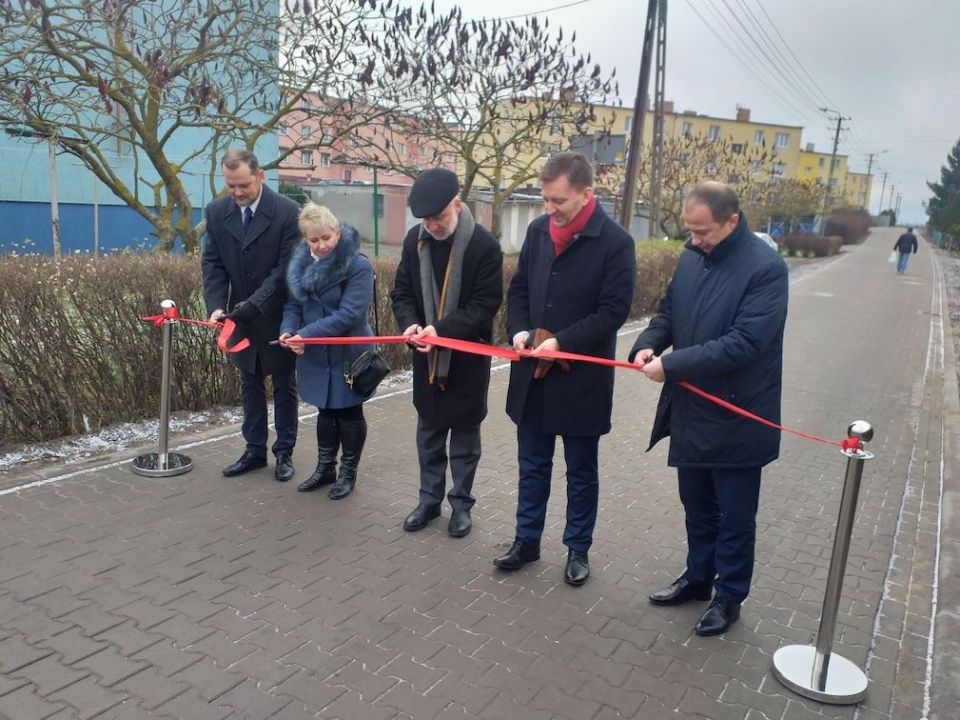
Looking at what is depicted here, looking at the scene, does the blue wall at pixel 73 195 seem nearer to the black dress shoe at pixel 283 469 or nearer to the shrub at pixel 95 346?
the shrub at pixel 95 346

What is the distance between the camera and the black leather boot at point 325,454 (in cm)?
484

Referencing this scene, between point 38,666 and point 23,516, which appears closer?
point 38,666

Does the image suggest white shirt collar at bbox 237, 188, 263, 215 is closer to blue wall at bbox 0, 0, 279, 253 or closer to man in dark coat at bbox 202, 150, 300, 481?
man in dark coat at bbox 202, 150, 300, 481

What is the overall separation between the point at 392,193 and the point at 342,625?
2729cm

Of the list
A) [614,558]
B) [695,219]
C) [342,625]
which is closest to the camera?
[695,219]

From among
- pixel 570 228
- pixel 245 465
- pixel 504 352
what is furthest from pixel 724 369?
pixel 245 465

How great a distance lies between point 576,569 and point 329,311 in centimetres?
205

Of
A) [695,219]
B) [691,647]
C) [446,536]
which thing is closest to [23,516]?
[446,536]

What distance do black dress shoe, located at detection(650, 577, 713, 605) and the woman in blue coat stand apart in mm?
2044

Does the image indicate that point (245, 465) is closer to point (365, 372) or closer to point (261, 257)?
point (365, 372)

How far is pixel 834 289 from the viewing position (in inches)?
922

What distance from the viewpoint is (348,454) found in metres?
4.83

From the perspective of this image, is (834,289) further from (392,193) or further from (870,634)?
(870,634)

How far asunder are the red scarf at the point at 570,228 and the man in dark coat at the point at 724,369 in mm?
483
